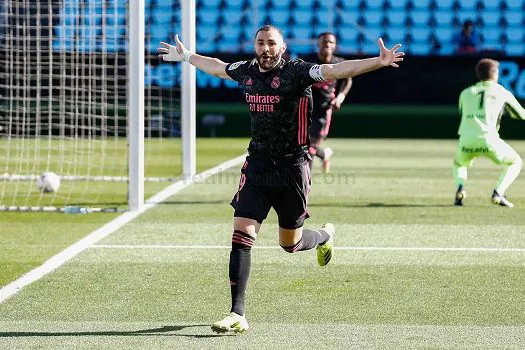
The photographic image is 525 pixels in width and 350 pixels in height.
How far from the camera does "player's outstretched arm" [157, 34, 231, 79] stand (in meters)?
7.86

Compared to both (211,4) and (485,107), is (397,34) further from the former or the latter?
(485,107)

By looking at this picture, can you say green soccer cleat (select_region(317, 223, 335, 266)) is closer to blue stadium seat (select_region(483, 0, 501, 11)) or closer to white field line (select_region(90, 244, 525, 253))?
white field line (select_region(90, 244, 525, 253))

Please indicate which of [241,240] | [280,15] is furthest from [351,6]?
[241,240]

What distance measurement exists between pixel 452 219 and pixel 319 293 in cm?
477

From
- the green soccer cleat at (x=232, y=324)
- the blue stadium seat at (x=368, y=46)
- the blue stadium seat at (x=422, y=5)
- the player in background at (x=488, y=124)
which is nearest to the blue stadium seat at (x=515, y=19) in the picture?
the blue stadium seat at (x=422, y=5)

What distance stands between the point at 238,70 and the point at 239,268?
1371 mm

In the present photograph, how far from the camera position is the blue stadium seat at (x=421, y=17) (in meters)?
34.6

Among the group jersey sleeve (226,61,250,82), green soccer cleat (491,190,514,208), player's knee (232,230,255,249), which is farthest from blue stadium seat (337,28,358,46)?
player's knee (232,230,255,249)

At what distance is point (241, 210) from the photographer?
23.8ft

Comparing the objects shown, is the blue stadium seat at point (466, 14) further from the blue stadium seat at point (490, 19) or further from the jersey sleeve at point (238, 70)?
the jersey sleeve at point (238, 70)

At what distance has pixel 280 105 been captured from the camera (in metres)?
7.37

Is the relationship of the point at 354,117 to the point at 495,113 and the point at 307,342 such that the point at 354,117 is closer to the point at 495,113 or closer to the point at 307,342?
the point at 495,113

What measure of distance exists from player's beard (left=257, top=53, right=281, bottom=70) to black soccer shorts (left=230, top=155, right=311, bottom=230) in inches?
22.9

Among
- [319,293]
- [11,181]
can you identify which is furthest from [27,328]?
[11,181]
